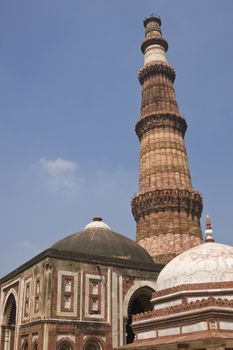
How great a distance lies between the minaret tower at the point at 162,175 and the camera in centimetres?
3269

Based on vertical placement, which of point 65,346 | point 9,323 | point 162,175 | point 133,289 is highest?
point 162,175

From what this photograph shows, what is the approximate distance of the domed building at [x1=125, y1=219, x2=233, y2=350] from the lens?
15219 mm

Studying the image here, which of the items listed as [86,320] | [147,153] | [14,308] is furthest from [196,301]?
[147,153]

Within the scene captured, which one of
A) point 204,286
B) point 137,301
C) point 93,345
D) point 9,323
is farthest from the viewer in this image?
point 9,323

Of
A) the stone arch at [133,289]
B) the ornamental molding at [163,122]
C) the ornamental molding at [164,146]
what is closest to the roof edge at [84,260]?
the stone arch at [133,289]

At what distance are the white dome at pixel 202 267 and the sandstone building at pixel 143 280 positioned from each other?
1.5 inches

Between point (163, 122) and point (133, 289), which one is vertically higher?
point (163, 122)

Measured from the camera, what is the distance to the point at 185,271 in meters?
18.2

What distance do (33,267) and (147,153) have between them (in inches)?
633

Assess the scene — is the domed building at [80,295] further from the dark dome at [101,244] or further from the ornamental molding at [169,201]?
the ornamental molding at [169,201]

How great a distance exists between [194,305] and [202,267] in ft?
7.46

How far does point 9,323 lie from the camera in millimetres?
26891

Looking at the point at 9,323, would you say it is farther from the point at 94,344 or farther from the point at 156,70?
the point at 156,70

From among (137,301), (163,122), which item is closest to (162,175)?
(163,122)
